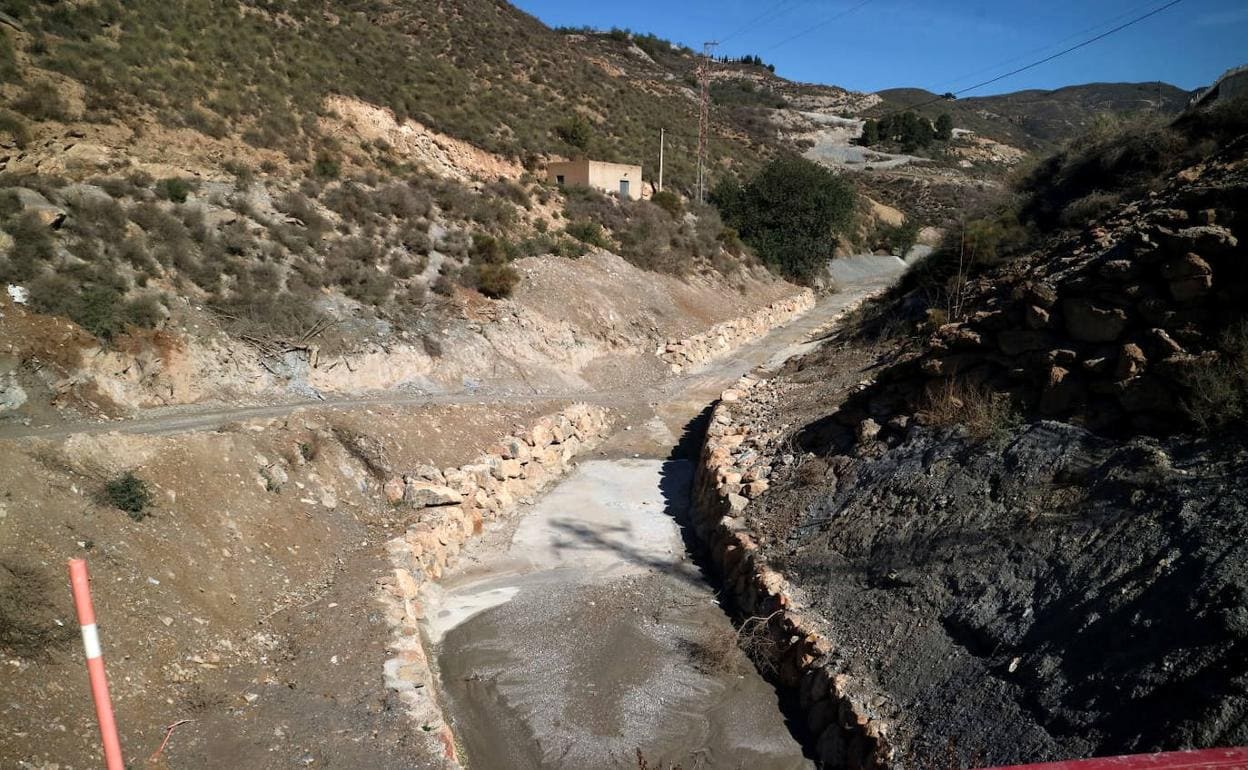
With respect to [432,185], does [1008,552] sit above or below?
below

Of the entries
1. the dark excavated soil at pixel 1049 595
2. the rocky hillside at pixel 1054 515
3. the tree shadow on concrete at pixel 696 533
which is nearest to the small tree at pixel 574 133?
the tree shadow on concrete at pixel 696 533

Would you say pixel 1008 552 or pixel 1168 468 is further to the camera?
pixel 1008 552

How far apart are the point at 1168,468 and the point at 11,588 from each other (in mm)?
10056

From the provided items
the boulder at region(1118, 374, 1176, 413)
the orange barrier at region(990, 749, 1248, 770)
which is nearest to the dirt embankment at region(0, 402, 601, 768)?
the orange barrier at region(990, 749, 1248, 770)

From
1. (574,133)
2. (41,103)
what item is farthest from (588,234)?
(41,103)

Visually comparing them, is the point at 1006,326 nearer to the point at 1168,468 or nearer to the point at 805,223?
the point at 1168,468

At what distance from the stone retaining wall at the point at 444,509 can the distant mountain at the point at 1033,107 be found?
84.1 m

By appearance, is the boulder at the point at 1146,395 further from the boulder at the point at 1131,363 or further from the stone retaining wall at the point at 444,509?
the stone retaining wall at the point at 444,509

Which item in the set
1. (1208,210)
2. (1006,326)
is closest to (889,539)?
(1006,326)

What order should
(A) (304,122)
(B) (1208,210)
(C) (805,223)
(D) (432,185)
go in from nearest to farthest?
(B) (1208,210), (D) (432,185), (A) (304,122), (C) (805,223)

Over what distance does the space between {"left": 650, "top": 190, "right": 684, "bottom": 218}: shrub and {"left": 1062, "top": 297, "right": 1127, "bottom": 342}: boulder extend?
24.8 m

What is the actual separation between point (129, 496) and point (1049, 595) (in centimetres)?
931

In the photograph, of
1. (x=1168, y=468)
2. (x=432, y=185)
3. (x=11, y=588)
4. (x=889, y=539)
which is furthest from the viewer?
(x=432, y=185)

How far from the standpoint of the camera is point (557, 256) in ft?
76.3
